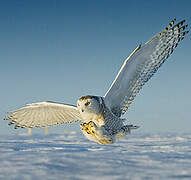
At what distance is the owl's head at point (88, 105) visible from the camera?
16.3ft

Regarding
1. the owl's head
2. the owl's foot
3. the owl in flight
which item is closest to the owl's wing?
the owl in flight

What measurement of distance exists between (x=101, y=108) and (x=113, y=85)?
0.87m

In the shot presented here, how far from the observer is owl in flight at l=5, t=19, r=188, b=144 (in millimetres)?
5309

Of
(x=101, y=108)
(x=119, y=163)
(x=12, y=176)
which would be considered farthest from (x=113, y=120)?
(x=12, y=176)

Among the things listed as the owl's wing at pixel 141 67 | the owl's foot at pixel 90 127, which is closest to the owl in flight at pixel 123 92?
the owl's wing at pixel 141 67

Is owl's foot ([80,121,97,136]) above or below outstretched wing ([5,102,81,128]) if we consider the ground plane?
below

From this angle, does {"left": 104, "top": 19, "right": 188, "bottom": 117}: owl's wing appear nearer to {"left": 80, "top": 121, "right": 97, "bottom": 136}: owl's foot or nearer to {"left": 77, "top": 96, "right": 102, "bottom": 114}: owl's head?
{"left": 77, "top": 96, "right": 102, "bottom": 114}: owl's head

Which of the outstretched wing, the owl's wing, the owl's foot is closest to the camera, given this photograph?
the owl's foot

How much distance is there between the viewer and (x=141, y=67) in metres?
6.20

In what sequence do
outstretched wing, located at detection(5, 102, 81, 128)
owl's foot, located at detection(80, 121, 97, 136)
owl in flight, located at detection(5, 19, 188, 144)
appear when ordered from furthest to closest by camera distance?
outstretched wing, located at detection(5, 102, 81, 128) < owl in flight, located at detection(5, 19, 188, 144) < owl's foot, located at detection(80, 121, 97, 136)

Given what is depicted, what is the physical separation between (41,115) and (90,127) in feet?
8.27

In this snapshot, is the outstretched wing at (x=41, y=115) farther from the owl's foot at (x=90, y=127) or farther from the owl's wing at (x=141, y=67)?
the owl's foot at (x=90, y=127)

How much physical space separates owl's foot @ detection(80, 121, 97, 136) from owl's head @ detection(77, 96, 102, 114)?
0.22 m

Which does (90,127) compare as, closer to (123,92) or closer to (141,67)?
(123,92)
